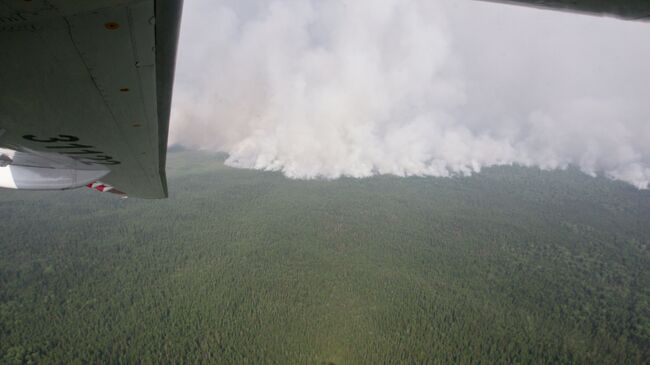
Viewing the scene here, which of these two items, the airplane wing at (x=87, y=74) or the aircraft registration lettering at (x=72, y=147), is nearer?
the airplane wing at (x=87, y=74)

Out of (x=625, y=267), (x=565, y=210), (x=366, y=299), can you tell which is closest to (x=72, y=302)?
(x=366, y=299)

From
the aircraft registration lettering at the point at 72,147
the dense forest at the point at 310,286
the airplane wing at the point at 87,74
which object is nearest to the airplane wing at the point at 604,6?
the airplane wing at the point at 87,74

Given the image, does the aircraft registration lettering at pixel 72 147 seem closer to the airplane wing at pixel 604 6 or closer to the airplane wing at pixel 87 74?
the airplane wing at pixel 87 74

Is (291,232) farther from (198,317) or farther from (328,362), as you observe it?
(328,362)

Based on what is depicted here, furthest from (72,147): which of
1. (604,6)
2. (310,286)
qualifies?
(310,286)

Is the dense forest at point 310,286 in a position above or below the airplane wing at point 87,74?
below

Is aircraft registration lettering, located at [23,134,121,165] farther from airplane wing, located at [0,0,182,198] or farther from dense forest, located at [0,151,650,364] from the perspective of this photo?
dense forest, located at [0,151,650,364]
